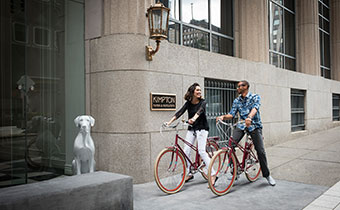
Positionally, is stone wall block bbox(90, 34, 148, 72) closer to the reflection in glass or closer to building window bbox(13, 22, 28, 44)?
building window bbox(13, 22, 28, 44)

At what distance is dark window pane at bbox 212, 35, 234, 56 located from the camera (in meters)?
10.5

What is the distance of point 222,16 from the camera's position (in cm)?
1089

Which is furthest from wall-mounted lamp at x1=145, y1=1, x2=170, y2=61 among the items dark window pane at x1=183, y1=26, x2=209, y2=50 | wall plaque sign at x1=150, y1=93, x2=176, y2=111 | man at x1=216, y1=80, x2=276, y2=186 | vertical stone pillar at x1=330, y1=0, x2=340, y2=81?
vertical stone pillar at x1=330, y1=0, x2=340, y2=81

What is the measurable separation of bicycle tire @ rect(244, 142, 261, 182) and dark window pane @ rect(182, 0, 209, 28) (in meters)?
4.72

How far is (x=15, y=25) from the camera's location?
6242 millimetres

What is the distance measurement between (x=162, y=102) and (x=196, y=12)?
401 centimetres

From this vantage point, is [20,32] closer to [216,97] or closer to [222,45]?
[216,97]

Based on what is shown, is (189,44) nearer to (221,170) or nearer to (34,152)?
(221,170)

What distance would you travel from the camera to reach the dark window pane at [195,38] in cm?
932

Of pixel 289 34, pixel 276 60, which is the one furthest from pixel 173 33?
pixel 289 34

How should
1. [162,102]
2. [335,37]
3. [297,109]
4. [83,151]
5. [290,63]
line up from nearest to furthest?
1. [83,151]
2. [162,102]
3. [297,109]
4. [290,63]
5. [335,37]

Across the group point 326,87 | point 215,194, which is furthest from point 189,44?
point 326,87

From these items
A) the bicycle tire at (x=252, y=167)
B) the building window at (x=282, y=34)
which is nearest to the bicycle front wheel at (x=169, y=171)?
the bicycle tire at (x=252, y=167)

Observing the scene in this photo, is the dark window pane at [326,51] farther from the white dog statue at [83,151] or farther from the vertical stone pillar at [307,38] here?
the white dog statue at [83,151]
